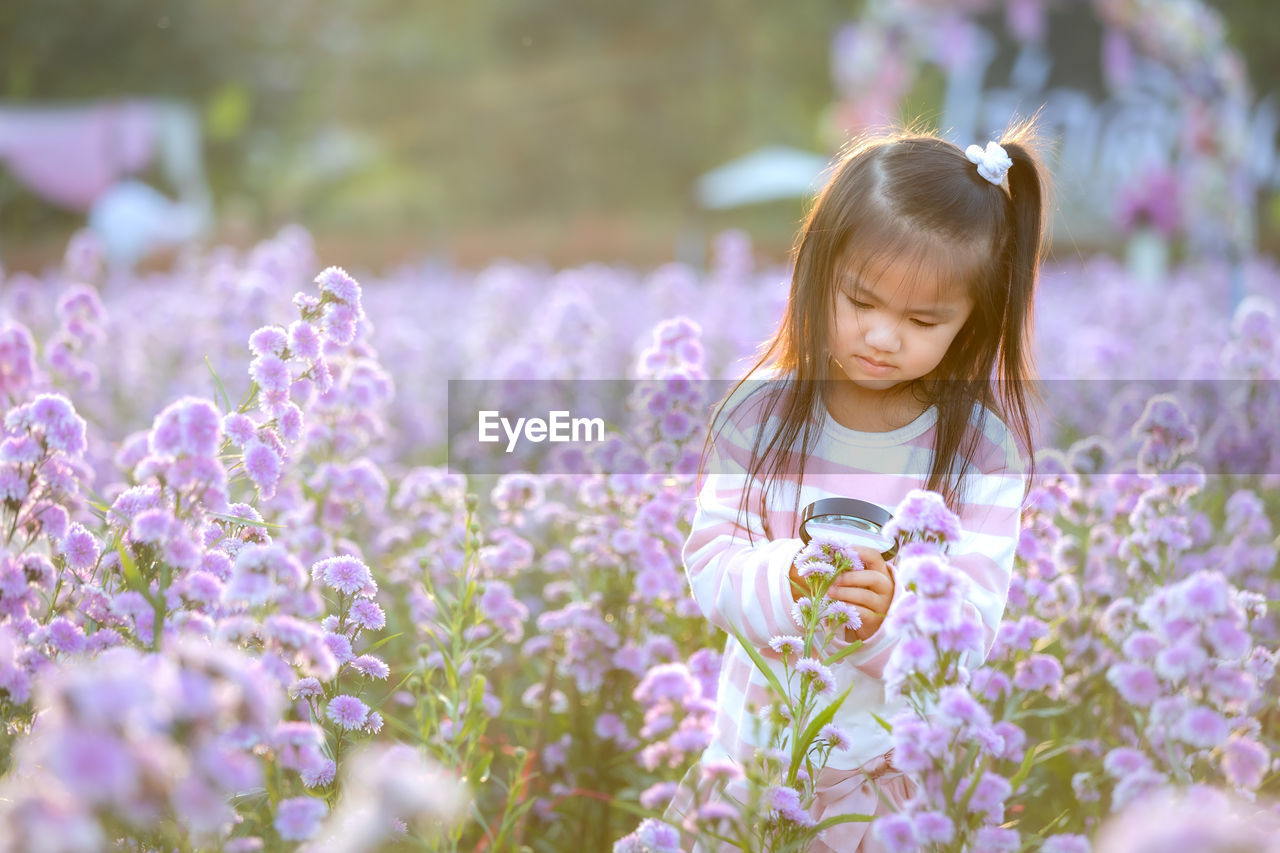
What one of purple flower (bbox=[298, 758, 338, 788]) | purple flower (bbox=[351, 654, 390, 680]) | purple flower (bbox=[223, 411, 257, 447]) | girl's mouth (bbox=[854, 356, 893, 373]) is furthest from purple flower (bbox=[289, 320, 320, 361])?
girl's mouth (bbox=[854, 356, 893, 373])

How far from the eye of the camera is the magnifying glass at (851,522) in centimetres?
169

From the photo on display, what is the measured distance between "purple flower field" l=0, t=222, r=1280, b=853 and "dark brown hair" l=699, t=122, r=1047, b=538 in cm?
37

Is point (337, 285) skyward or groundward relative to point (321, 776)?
skyward

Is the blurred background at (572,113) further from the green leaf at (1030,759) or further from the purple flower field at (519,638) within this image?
the green leaf at (1030,759)

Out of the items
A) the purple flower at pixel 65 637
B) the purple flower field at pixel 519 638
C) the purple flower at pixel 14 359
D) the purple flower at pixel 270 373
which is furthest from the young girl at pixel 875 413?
the purple flower at pixel 14 359

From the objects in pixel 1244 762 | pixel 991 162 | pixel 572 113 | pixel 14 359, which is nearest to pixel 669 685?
pixel 1244 762

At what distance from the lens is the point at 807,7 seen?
2691 centimetres

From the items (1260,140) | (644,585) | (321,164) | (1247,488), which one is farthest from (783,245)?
(321,164)

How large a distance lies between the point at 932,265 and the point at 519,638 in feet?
5.02

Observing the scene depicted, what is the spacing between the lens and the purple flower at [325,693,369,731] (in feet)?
5.13

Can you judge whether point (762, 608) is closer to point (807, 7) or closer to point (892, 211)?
point (892, 211)

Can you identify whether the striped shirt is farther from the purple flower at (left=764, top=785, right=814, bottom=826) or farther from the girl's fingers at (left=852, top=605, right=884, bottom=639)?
the purple flower at (left=764, top=785, right=814, bottom=826)

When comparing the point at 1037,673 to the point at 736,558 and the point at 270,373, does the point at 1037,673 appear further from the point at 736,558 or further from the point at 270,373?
the point at 270,373

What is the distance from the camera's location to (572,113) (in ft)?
109
